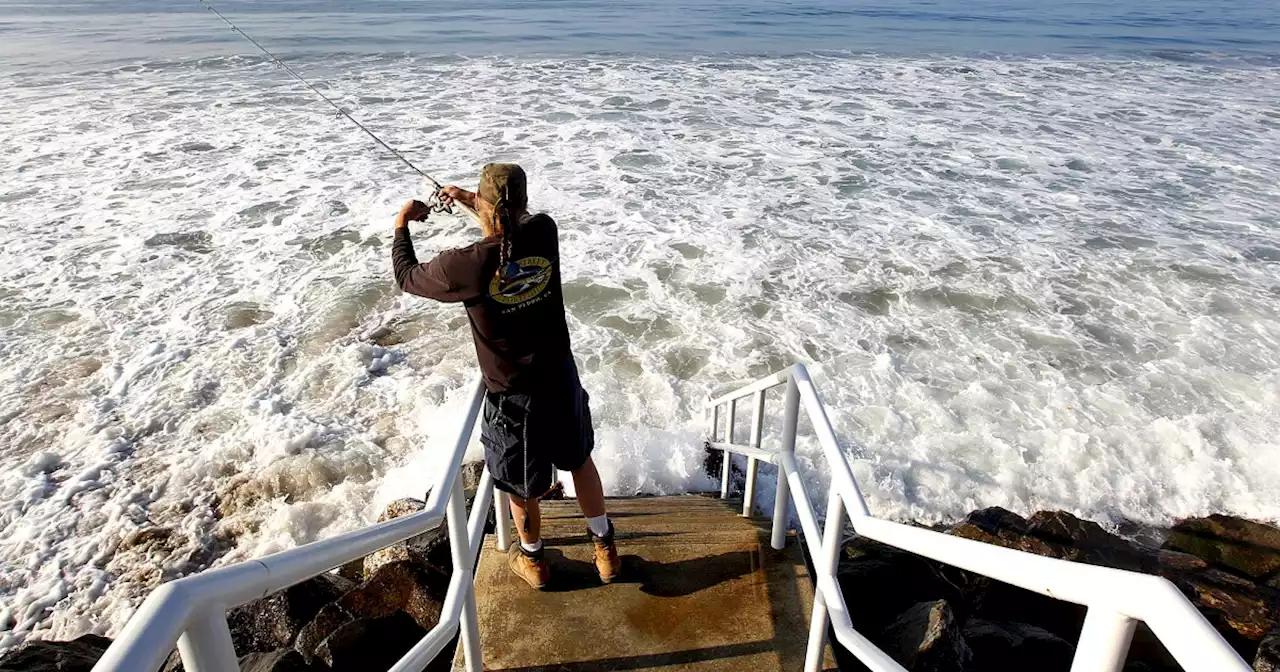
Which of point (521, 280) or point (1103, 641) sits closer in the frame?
point (1103, 641)

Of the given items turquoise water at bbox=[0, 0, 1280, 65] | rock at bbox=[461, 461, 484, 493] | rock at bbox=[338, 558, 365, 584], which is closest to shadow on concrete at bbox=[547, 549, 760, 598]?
rock at bbox=[338, 558, 365, 584]

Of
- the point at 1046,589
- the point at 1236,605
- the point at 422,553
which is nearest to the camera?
the point at 1046,589

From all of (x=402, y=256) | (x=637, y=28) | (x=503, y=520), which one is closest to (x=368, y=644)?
(x=503, y=520)

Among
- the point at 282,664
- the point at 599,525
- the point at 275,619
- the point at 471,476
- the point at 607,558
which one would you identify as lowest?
the point at 471,476

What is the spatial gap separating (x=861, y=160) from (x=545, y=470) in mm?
11433

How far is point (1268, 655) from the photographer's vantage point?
A: 347cm

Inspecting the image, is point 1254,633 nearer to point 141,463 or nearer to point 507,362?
point 507,362

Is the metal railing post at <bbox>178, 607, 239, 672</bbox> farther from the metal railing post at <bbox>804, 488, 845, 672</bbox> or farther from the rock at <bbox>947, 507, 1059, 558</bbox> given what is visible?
the rock at <bbox>947, 507, 1059, 558</bbox>

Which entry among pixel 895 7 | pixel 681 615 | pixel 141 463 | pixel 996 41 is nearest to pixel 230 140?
pixel 141 463

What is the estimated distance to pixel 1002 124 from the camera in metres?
15.5

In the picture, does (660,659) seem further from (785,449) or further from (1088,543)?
(1088,543)

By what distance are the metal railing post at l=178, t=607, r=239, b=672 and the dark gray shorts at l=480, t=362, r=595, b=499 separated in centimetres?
170

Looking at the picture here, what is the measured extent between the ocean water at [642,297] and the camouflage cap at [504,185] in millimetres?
3522

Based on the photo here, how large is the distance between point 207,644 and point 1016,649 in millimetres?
3546
